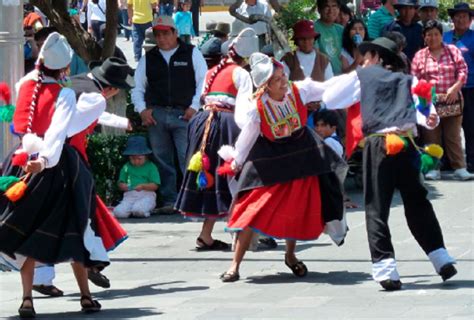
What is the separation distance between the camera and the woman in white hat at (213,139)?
38.1ft

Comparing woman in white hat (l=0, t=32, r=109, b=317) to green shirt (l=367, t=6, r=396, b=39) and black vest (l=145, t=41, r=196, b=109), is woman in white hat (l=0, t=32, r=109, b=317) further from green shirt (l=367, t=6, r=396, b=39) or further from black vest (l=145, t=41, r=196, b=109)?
green shirt (l=367, t=6, r=396, b=39)

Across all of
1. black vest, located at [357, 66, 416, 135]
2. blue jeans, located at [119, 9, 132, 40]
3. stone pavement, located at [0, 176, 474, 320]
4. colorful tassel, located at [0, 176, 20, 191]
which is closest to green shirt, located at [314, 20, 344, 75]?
stone pavement, located at [0, 176, 474, 320]

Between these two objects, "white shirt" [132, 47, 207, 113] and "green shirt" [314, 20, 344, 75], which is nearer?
"white shirt" [132, 47, 207, 113]

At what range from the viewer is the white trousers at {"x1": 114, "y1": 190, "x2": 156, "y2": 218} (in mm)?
13828

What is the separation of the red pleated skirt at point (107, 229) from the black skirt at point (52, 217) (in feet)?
1.14

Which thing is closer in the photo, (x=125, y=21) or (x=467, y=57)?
(x=467, y=57)

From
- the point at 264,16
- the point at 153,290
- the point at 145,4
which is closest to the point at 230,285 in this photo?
the point at 153,290

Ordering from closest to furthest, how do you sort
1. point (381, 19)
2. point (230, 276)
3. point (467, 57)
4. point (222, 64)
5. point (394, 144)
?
point (394, 144) → point (230, 276) → point (222, 64) → point (467, 57) → point (381, 19)

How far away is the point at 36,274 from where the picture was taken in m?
9.88

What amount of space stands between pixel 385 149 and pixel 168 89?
4530 millimetres

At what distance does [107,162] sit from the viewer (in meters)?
14.1

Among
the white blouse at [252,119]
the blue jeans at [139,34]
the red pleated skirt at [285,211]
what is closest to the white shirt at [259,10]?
the blue jeans at [139,34]

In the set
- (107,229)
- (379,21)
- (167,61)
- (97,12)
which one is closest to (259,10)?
(379,21)

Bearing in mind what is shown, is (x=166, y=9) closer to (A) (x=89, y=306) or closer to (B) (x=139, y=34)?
(B) (x=139, y=34)
